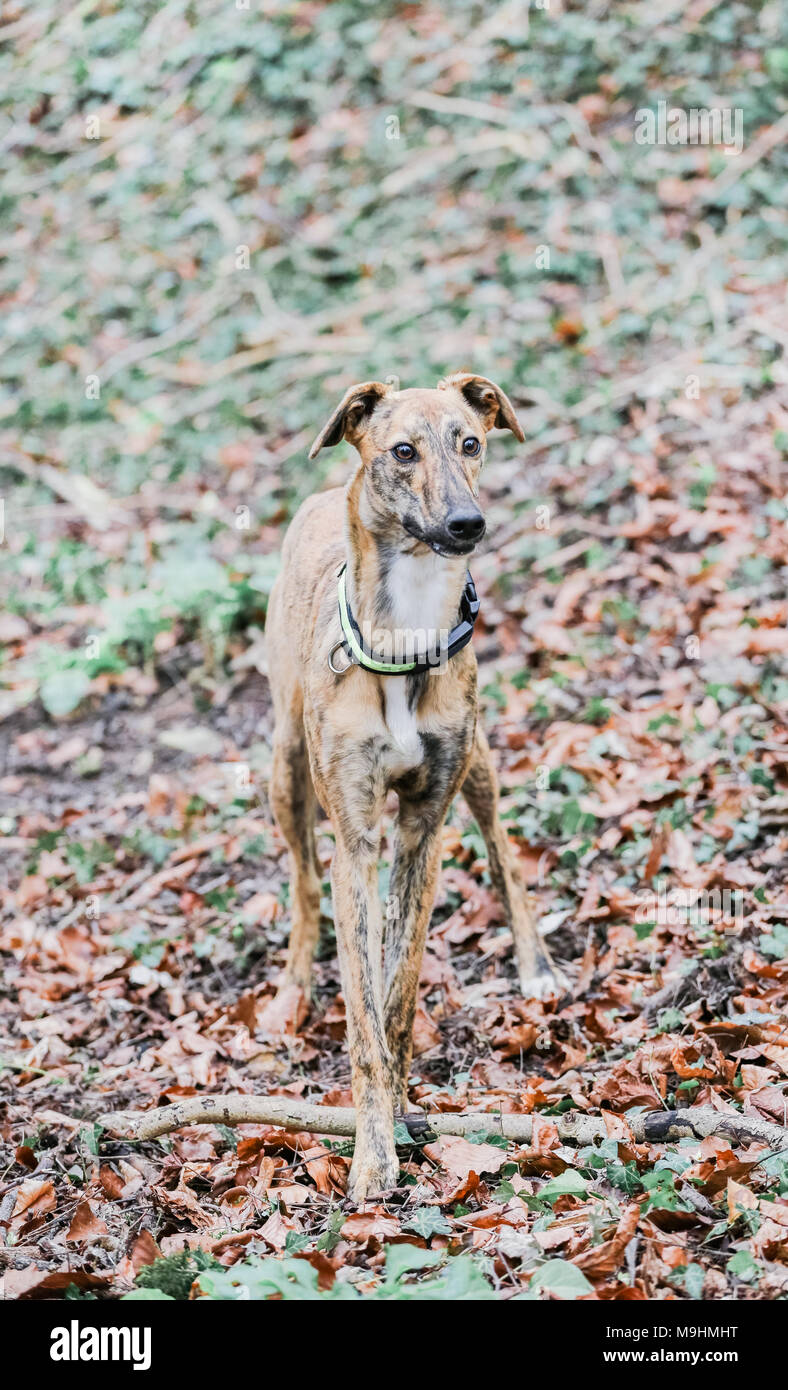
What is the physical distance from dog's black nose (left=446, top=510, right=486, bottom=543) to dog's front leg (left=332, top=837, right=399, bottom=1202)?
1157 millimetres

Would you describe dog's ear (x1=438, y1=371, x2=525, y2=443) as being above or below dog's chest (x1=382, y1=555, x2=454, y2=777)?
above

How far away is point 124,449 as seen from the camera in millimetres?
12086

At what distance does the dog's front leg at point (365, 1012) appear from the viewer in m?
4.22

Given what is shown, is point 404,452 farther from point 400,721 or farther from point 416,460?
point 400,721

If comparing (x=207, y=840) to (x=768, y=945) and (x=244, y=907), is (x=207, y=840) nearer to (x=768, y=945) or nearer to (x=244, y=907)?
(x=244, y=907)

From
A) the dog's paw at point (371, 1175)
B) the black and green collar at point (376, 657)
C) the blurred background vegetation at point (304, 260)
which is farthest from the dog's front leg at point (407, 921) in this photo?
the blurred background vegetation at point (304, 260)

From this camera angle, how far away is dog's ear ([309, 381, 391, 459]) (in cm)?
448

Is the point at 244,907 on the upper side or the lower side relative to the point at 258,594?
lower

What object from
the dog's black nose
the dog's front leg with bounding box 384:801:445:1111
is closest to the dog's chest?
the dog's front leg with bounding box 384:801:445:1111

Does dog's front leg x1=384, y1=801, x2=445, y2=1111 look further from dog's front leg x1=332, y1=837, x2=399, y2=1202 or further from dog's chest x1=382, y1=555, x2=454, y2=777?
dog's chest x1=382, y1=555, x2=454, y2=777

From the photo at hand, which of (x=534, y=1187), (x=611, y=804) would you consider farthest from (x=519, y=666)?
(x=534, y=1187)

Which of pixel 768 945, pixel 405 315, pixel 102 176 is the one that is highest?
pixel 102 176

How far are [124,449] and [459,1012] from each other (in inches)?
318
